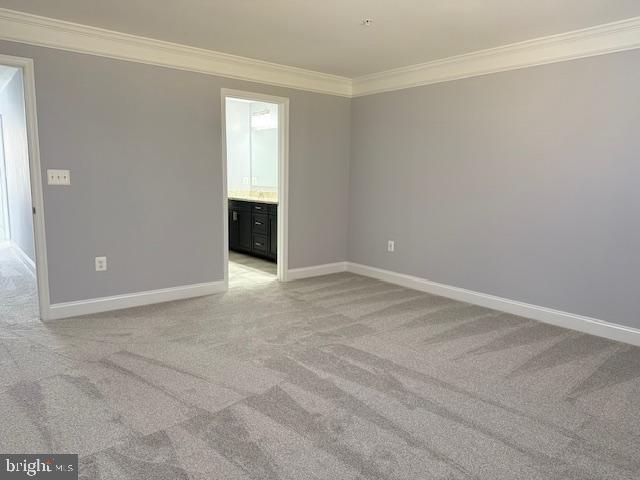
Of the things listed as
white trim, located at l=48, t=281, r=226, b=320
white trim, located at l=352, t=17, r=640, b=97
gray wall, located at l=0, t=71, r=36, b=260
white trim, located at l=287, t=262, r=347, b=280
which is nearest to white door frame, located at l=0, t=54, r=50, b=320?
white trim, located at l=48, t=281, r=226, b=320

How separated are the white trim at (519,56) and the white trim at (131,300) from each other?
3.02 meters

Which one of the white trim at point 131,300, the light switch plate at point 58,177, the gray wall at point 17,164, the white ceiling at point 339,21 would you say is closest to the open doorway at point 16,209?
the gray wall at point 17,164

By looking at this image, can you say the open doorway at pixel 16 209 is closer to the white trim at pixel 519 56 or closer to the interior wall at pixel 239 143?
the interior wall at pixel 239 143

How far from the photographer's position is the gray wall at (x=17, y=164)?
199 inches

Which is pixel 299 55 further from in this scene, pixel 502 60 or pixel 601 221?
pixel 601 221

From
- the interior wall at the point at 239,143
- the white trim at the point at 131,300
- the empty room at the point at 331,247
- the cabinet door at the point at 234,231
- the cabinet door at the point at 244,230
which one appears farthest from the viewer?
the interior wall at the point at 239,143

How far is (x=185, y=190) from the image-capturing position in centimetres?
434

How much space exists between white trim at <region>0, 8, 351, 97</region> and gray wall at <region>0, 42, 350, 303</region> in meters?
0.07

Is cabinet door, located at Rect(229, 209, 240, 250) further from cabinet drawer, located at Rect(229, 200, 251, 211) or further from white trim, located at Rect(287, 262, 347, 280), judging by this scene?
white trim, located at Rect(287, 262, 347, 280)

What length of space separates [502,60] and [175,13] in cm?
284

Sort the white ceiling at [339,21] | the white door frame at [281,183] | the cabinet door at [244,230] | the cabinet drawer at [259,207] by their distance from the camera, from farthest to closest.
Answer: the cabinet door at [244,230], the cabinet drawer at [259,207], the white door frame at [281,183], the white ceiling at [339,21]

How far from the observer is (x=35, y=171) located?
11.6ft

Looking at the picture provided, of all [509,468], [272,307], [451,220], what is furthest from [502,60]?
[509,468]

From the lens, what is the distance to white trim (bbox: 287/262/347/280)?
5.33 metres
